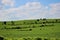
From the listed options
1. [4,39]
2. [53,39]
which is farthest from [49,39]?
[4,39]

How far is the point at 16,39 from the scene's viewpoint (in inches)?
1699

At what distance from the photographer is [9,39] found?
1705 inches

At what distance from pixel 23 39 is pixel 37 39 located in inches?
130

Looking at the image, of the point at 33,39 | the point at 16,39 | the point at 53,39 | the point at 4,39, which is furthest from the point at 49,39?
the point at 4,39

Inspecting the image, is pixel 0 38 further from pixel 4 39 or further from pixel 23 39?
pixel 23 39

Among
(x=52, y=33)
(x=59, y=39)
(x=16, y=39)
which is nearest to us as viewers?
(x=59, y=39)

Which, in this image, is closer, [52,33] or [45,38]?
[45,38]

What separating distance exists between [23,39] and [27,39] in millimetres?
926

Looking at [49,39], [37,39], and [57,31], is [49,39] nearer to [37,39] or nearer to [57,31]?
[37,39]

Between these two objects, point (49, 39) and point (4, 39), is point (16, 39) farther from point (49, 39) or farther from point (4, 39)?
point (49, 39)

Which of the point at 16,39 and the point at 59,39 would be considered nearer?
the point at 59,39

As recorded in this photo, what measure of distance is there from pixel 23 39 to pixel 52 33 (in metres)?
9.52

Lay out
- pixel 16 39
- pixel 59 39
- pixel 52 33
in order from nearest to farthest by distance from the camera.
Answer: pixel 59 39, pixel 16 39, pixel 52 33

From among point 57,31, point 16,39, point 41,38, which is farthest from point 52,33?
point 16,39
